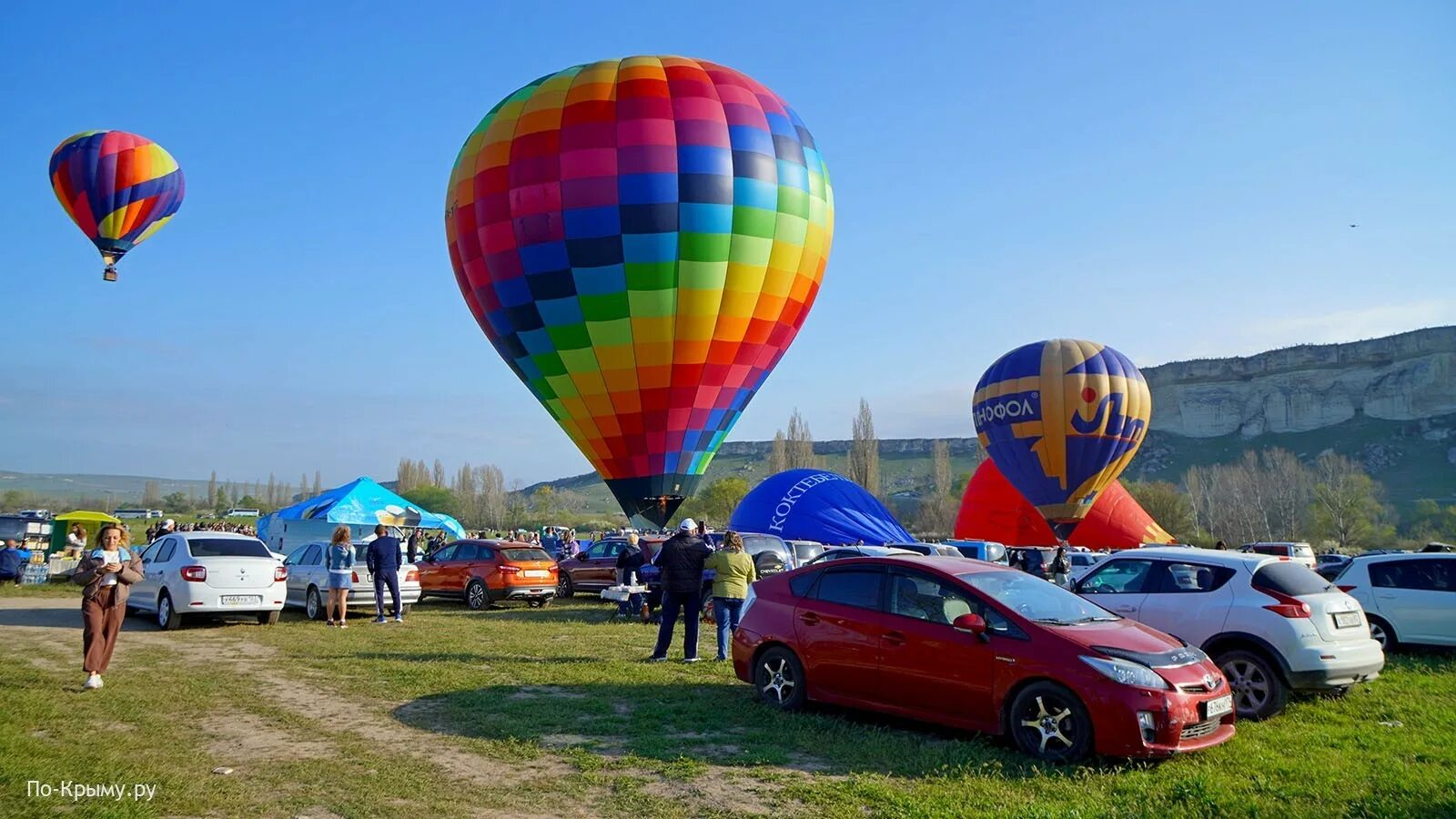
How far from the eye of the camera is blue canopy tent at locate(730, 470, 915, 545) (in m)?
26.6

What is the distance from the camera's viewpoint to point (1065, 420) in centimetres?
3738

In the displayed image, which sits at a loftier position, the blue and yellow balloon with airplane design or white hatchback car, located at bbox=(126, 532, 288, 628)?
the blue and yellow balloon with airplane design

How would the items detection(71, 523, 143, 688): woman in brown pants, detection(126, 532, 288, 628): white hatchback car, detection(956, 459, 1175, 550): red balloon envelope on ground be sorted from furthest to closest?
1. detection(956, 459, 1175, 550): red balloon envelope on ground
2. detection(126, 532, 288, 628): white hatchback car
3. detection(71, 523, 143, 688): woman in brown pants

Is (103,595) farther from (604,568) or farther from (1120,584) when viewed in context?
(604,568)

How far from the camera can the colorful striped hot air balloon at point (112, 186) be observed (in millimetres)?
33719

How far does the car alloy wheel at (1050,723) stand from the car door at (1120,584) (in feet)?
11.4

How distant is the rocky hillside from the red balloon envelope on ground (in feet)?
352

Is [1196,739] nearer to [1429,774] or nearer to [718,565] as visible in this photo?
[1429,774]

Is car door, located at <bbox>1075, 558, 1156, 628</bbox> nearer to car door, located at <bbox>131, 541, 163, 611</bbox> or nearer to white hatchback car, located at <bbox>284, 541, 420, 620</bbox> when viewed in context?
white hatchback car, located at <bbox>284, 541, 420, 620</bbox>

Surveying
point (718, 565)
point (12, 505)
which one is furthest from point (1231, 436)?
point (12, 505)

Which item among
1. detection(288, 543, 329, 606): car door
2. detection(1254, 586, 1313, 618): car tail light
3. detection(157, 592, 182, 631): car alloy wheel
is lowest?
detection(157, 592, 182, 631): car alloy wheel

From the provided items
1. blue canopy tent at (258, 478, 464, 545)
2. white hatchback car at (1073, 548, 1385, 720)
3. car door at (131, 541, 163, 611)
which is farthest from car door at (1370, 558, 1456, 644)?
→ blue canopy tent at (258, 478, 464, 545)

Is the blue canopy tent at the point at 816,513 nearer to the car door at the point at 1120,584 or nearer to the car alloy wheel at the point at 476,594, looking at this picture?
the car alloy wheel at the point at 476,594

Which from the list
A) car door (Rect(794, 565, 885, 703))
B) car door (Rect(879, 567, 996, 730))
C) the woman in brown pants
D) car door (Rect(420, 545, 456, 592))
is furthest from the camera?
car door (Rect(420, 545, 456, 592))
